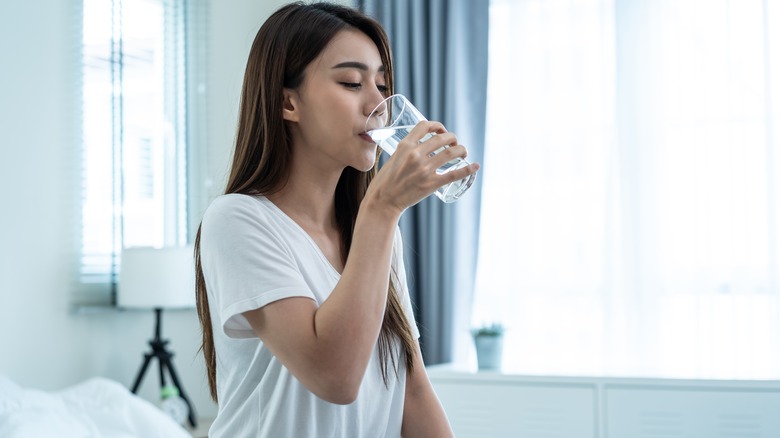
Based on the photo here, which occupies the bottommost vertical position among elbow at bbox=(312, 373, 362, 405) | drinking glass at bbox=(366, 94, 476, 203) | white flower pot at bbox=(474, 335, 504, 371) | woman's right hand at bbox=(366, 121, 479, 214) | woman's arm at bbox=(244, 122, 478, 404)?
white flower pot at bbox=(474, 335, 504, 371)

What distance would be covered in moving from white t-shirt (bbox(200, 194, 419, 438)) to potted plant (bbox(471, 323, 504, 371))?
7.00 feet

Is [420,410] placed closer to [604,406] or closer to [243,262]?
[243,262]

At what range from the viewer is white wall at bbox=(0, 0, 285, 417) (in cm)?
313

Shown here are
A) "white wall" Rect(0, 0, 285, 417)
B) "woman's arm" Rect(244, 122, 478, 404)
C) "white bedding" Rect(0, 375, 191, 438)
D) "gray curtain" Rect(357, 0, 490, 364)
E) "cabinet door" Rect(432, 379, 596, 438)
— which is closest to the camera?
"woman's arm" Rect(244, 122, 478, 404)

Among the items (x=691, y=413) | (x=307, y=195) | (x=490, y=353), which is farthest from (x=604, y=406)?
(x=307, y=195)

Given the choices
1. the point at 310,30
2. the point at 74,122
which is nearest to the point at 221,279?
the point at 310,30

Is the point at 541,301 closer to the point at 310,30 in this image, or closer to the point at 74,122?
the point at 74,122

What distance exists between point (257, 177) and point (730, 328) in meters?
2.55

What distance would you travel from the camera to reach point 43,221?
326 cm

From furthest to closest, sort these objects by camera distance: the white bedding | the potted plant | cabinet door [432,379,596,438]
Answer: the potted plant
cabinet door [432,379,596,438]
the white bedding

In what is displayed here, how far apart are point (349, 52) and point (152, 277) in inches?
91.0

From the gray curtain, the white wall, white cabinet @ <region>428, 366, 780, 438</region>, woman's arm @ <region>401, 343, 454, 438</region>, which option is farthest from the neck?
the gray curtain

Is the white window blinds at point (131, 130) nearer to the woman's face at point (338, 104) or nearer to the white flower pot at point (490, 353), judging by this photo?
the white flower pot at point (490, 353)

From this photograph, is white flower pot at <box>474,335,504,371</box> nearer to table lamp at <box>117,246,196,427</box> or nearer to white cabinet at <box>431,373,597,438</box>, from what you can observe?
white cabinet at <box>431,373,597,438</box>
